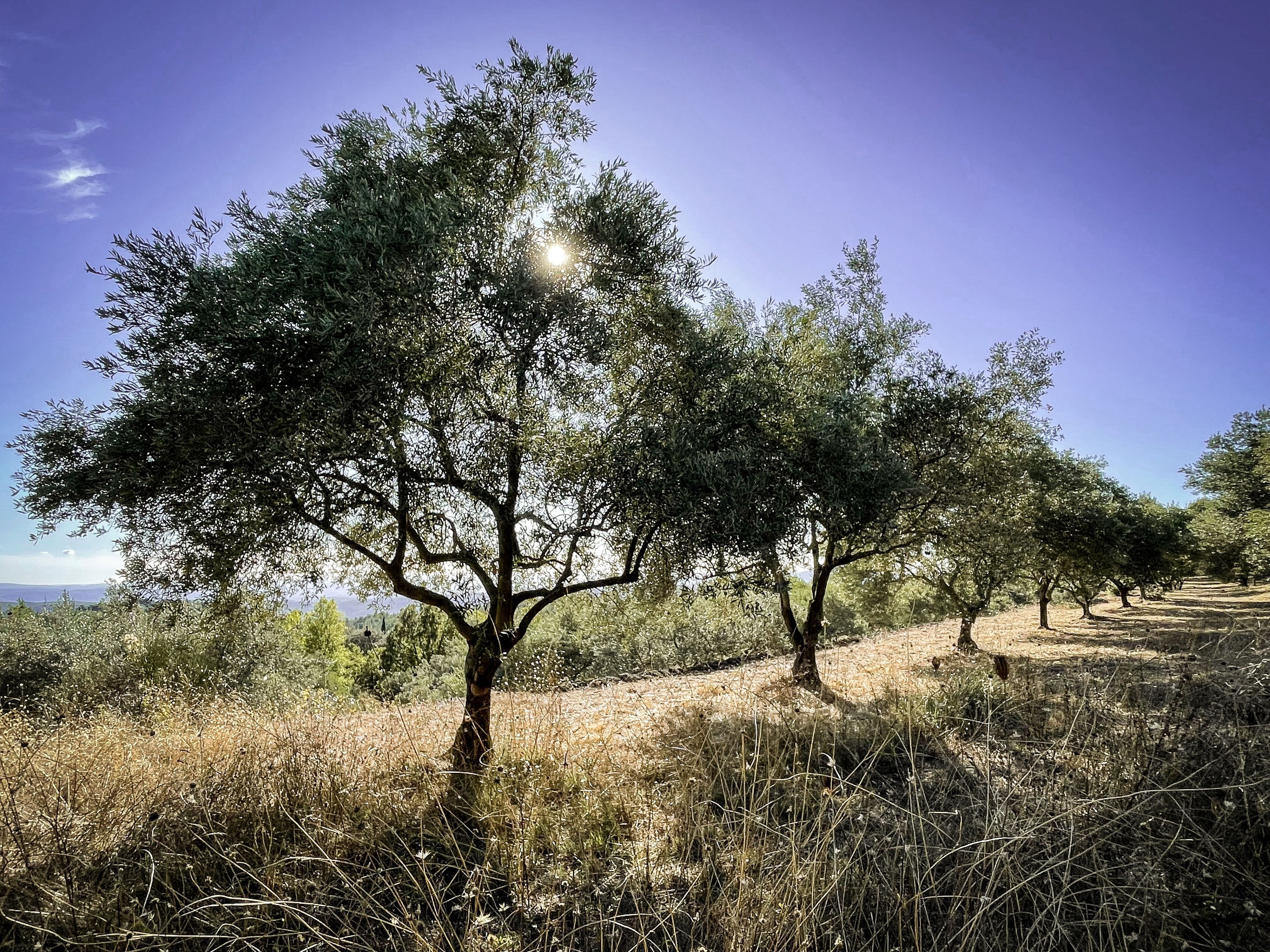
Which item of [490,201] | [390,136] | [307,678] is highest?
[390,136]

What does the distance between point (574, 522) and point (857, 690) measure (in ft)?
32.4

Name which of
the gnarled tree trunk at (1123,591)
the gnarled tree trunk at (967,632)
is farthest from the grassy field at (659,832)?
the gnarled tree trunk at (1123,591)

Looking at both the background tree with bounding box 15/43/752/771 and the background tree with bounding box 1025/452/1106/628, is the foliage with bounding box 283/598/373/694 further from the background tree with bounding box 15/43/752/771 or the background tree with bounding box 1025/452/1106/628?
the background tree with bounding box 1025/452/1106/628

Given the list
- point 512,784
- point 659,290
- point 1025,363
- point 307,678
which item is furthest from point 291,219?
point 307,678

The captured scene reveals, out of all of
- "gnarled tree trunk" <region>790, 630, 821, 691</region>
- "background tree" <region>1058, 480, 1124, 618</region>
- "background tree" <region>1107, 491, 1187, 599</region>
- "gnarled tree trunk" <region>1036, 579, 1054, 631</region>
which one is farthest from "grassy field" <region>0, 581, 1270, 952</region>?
"gnarled tree trunk" <region>1036, 579, 1054, 631</region>

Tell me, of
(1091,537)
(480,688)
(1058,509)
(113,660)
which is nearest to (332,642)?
(113,660)

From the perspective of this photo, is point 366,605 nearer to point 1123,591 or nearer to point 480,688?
point 480,688

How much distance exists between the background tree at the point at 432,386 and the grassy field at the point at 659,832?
7.48ft

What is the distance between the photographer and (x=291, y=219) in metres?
7.52

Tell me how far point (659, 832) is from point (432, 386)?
20.7 ft

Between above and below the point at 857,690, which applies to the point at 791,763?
above

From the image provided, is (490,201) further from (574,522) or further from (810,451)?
(810,451)

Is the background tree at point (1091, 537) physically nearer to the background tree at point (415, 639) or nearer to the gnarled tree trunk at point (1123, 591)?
the gnarled tree trunk at point (1123, 591)

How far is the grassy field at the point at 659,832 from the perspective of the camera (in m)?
3.74
